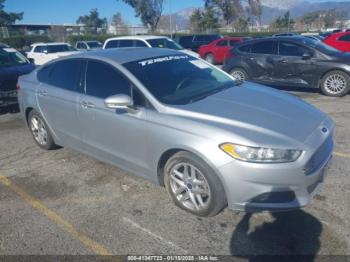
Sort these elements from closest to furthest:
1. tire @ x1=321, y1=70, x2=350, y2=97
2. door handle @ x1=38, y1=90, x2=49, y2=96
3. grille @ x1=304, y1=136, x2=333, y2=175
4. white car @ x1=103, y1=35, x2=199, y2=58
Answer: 1. grille @ x1=304, y1=136, x2=333, y2=175
2. door handle @ x1=38, y1=90, x2=49, y2=96
3. tire @ x1=321, y1=70, x2=350, y2=97
4. white car @ x1=103, y1=35, x2=199, y2=58

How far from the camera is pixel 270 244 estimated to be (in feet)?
9.45

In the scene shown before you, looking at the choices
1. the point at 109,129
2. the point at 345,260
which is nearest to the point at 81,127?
the point at 109,129

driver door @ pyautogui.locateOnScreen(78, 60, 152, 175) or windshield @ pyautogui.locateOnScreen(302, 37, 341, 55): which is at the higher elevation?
windshield @ pyautogui.locateOnScreen(302, 37, 341, 55)

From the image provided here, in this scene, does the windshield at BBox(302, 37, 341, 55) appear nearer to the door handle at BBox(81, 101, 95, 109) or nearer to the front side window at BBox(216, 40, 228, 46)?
the door handle at BBox(81, 101, 95, 109)

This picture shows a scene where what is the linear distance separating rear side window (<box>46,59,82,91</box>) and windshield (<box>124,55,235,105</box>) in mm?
873

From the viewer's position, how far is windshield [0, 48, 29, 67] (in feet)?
26.7

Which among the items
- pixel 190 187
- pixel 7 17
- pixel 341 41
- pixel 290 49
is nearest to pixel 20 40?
pixel 7 17

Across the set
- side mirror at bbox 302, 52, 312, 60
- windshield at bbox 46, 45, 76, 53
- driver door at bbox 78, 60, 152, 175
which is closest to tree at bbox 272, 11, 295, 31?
windshield at bbox 46, 45, 76, 53

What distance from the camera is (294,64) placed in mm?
8328

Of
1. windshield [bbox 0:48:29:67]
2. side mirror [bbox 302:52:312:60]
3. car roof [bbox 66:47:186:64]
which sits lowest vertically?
side mirror [bbox 302:52:312:60]

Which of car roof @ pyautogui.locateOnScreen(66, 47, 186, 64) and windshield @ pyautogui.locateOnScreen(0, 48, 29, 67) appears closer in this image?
car roof @ pyautogui.locateOnScreen(66, 47, 186, 64)

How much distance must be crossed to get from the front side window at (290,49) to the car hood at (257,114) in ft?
16.5

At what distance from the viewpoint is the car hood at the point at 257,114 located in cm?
297

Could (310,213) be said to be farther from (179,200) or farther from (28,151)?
(28,151)
